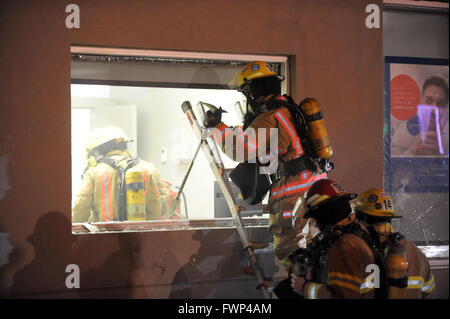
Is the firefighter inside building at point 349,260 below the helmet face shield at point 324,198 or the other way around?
below

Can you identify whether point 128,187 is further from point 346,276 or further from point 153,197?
point 346,276

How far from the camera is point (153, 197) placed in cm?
568

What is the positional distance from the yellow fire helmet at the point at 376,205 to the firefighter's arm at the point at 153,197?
227 cm

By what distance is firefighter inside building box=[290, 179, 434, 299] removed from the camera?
3061 millimetres

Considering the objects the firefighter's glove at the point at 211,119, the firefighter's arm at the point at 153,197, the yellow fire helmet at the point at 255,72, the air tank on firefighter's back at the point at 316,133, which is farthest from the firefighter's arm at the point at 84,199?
the air tank on firefighter's back at the point at 316,133

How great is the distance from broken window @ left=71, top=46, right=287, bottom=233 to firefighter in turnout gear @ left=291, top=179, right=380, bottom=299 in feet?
6.41

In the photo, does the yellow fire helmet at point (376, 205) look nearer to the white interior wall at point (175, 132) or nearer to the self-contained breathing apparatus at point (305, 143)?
the self-contained breathing apparatus at point (305, 143)

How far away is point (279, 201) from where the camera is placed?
14.2 feet

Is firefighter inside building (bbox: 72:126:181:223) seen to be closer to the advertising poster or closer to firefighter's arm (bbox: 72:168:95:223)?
firefighter's arm (bbox: 72:168:95:223)

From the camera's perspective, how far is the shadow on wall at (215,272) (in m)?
5.11

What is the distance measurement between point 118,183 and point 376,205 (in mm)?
2785

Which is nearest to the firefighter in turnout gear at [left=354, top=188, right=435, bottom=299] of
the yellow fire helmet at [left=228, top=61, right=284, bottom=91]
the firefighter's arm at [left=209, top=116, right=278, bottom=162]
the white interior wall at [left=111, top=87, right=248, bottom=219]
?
the firefighter's arm at [left=209, top=116, right=278, bottom=162]
